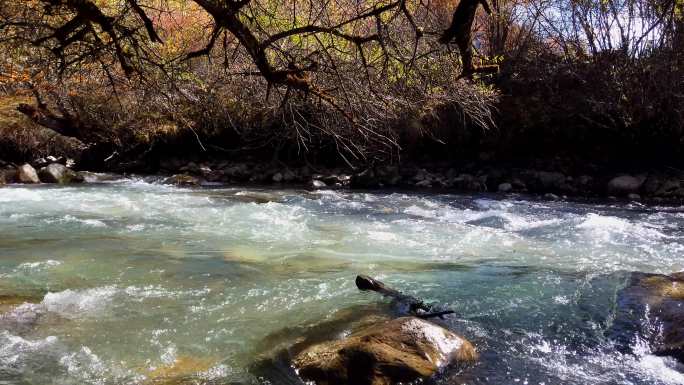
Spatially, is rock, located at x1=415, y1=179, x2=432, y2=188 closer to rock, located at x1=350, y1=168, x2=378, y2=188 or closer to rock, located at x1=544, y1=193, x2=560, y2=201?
rock, located at x1=350, y1=168, x2=378, y2=188

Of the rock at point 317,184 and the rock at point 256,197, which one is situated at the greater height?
the rock at point 317,184

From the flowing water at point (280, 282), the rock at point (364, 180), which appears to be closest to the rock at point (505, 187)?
the rock at point (364, 180)

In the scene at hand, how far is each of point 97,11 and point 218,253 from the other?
332 cm

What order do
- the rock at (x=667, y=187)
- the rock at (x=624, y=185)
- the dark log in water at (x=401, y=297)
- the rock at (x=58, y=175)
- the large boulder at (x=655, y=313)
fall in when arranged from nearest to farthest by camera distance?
the large boulder at (x=655, y=313) → the dark log in water at (x=401, y=297) → the rock at (x=667, y=187) → the rock at (x=624, y=185) → the rock at (x=58, y=175)

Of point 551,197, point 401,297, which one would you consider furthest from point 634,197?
point 401,297

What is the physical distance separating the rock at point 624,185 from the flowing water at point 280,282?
277 cm

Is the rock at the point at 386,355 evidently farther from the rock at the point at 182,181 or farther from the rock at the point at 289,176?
the rock at the point at 289,176

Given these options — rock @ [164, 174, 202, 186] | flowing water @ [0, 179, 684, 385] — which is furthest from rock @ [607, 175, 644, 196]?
rock @ [164, 174, 202, 186]

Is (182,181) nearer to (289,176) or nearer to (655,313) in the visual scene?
(289,176)

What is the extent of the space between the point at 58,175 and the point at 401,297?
36.5 ft

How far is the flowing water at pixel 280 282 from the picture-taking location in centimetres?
372

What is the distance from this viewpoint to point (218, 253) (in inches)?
259

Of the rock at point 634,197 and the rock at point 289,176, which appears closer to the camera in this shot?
the rock at point 634,197

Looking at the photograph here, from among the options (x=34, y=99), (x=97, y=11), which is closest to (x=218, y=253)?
(x=97, y=11)
